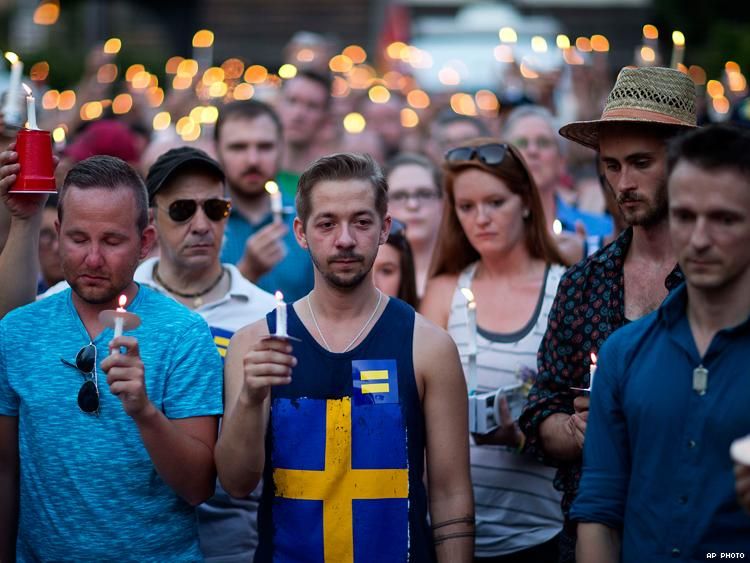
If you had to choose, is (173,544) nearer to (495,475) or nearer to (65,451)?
(65,451)

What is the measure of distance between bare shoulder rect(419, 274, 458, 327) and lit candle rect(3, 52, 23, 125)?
1838 mm

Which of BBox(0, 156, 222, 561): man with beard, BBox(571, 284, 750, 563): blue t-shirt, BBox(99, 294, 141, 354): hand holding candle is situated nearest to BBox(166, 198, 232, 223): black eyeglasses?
BBox(0, 156, 222, 561): man with beard

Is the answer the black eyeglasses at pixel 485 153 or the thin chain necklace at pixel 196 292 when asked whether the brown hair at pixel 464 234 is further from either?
the thin chain necklace at pixel 196 292

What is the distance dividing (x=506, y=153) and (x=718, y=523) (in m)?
2.54

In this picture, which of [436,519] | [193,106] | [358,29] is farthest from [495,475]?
[358,29]

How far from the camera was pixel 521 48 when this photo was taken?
1806cm

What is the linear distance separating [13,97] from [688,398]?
2.80 m

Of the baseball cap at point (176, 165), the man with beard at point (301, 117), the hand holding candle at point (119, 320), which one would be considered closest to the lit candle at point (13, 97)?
the baseball cap at point (176, 165)

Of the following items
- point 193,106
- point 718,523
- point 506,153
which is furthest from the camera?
point 193,106

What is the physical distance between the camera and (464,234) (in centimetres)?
565

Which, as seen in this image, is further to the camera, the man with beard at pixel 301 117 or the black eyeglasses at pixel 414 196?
the man with beard at pixel 301 117

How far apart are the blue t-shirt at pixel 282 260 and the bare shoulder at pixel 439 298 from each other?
2.97 ft

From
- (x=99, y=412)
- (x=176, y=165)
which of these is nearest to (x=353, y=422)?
(x=99, y=412)

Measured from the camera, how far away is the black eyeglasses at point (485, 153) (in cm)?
545
